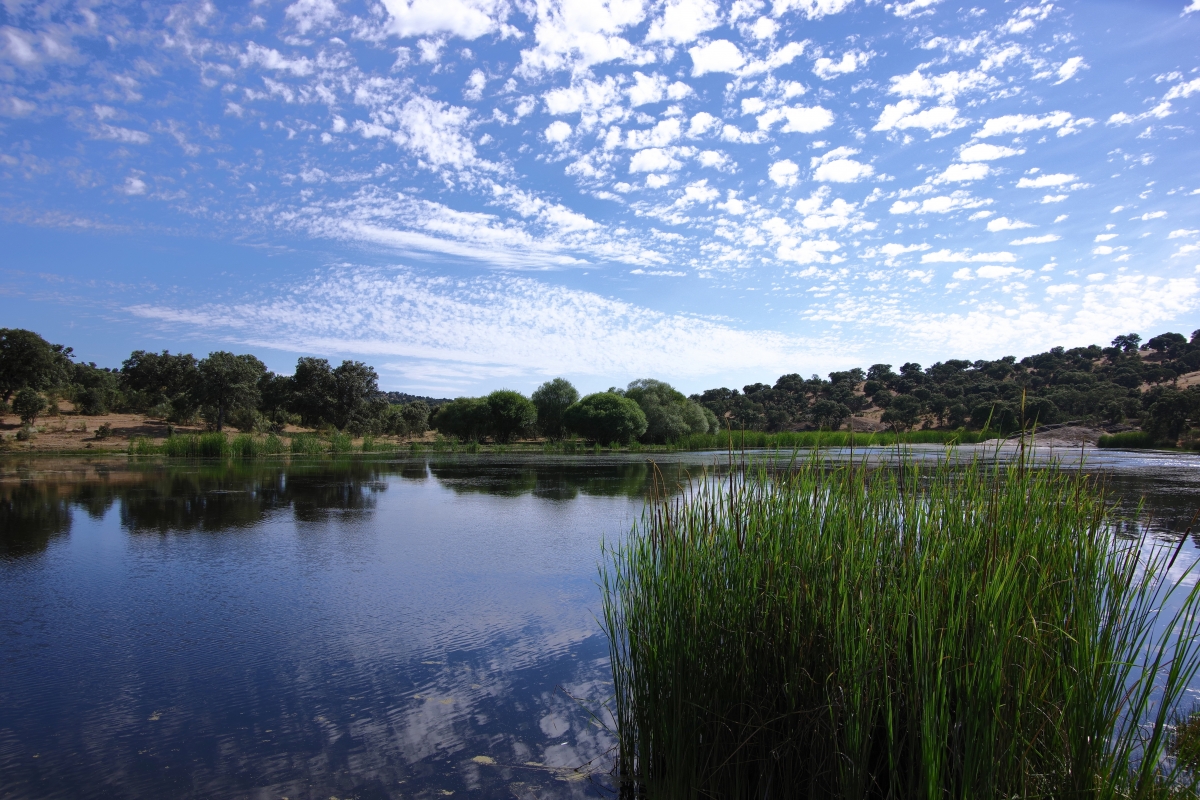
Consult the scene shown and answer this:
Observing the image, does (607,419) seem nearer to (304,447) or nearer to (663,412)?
(663,412)

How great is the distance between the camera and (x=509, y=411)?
6756cm

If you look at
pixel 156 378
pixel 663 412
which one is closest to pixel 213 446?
pixel 156 378

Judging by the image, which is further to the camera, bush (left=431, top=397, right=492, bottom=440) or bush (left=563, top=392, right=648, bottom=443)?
bush (left=431, top=397, right=492, bottom=440)

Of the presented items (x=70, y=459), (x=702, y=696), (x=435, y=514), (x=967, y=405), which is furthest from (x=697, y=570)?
(x=967, y=405)

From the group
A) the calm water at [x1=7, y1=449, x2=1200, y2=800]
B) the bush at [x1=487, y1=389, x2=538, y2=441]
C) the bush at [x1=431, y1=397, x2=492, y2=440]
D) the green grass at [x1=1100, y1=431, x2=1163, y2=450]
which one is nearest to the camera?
the calm water at [x1=7, y1=449, x2=1200, y2=800]

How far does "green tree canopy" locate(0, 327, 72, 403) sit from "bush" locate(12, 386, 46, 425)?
71.5 inches

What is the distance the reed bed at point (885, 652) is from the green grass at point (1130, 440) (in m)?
55.3

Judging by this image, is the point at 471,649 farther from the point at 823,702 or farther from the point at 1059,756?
the point at 1059,756

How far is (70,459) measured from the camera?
36.9 metres

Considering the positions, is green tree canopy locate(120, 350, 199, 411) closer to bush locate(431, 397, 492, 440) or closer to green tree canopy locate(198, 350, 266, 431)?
green tree canopy locate(198, 350, 266, 431)

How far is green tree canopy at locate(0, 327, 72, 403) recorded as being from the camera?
157ft

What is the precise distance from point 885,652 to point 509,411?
214 feet

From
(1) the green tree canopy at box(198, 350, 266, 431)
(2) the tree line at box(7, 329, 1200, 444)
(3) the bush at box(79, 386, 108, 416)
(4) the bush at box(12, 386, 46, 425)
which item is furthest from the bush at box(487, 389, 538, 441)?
(4) the bush at box(12, 386, 46, 425)

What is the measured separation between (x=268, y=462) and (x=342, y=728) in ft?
123
